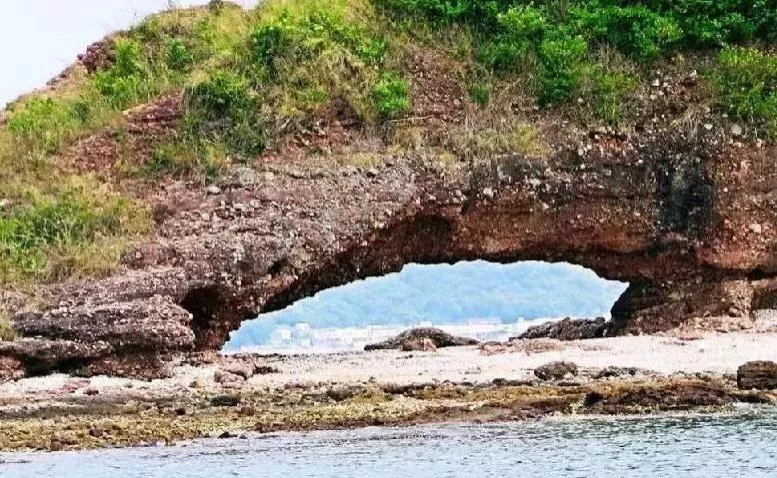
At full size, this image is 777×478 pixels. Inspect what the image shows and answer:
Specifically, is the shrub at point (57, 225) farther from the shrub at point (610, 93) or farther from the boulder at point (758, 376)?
the boulder at point (758, 376)

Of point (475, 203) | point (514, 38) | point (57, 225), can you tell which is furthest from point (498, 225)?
point (57, 225)

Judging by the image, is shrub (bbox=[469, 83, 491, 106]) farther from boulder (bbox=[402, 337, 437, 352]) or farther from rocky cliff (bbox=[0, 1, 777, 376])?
boulder (bbox=[402, 337, 437, 352])

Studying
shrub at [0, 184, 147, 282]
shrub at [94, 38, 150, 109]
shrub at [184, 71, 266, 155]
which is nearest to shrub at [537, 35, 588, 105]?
shrub at [184, 71, 266, 155]

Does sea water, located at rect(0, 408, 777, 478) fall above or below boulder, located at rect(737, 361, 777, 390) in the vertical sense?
below

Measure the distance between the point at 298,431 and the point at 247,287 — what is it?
6.05 m

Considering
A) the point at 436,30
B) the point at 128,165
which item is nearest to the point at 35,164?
the point at 128,165

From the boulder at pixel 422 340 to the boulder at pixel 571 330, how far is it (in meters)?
2.27

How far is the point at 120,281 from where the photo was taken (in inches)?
831

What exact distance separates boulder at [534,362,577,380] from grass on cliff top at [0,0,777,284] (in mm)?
5987

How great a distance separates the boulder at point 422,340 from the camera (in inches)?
1002

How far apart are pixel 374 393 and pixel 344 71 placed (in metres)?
8.14

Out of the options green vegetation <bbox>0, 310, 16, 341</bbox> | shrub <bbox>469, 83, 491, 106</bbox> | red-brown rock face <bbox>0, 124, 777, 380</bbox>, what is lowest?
green vegetation <bbox>0, 310, 16, 341</bbox>

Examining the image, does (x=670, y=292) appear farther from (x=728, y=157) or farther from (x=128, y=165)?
(x=128, y=165)

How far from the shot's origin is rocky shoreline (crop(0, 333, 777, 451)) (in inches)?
664
